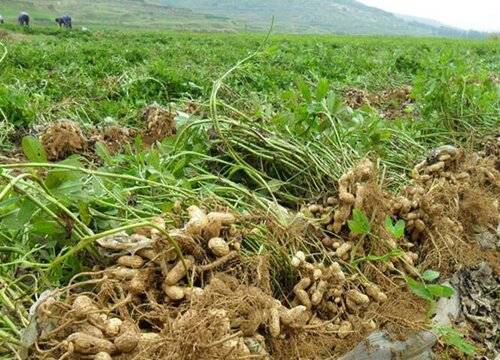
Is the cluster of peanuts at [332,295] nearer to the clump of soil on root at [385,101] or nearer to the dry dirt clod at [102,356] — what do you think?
the dry dirt clod at [102,356]

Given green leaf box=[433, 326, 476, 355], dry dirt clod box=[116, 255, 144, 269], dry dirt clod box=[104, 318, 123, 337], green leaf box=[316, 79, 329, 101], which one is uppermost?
green leaf box=[316, 79, 329, 101]

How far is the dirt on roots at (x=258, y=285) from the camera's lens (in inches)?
47.1

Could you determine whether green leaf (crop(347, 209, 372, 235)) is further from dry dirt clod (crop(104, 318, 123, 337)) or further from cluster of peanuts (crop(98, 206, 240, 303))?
dry dirt clod (crop(104, 318, 123, 337))

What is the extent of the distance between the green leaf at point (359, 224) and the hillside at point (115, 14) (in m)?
42.2

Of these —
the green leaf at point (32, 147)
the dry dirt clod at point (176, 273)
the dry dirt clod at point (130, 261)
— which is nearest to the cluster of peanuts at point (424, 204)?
the dry dirt clod at point (176, 273)

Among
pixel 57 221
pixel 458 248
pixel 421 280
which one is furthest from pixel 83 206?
pixel 458 248

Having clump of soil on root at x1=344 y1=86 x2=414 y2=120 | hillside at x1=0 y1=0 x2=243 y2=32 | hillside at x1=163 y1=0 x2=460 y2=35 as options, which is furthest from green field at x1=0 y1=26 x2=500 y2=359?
hillside at x1=163 y1=0 x2=460 y2=35

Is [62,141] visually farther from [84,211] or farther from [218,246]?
[218,246]

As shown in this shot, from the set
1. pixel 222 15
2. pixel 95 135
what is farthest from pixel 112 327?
pixel 222 15

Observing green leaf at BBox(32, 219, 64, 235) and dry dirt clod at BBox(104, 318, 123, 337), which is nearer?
dry dirt clod at BBox(104, 318, 123, 337)

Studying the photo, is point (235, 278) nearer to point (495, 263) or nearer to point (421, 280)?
point (421, 280)

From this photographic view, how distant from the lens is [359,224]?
1724 millimetres

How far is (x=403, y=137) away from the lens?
2.96m

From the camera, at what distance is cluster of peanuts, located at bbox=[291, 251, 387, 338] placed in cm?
160
